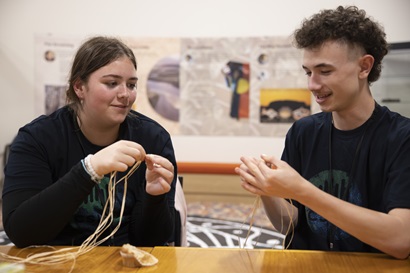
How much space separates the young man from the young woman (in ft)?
1.34

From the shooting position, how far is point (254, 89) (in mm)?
4430

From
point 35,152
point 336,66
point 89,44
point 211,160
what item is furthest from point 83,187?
point 211,160

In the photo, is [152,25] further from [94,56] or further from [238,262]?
[238,262]

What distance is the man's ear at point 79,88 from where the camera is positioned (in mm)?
1681

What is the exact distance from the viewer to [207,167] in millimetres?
4453

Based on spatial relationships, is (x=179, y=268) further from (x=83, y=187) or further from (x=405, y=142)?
(x=405, y=142)

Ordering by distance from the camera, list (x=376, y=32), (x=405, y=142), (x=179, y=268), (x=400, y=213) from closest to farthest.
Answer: (x=179, y=268), (x=400, y=213), (x=405, y=142), (x=376, y=32)

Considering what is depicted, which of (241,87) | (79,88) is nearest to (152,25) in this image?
(241,87)

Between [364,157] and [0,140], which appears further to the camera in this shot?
[0,140]

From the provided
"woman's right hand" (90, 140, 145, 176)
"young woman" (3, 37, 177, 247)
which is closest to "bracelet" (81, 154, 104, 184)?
"woman's right hand" (90, 140, 145, 176)

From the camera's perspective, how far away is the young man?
4.64 ft

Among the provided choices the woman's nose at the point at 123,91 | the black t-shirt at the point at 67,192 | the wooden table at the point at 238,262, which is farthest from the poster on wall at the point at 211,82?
the wooden table at the point at 238,262

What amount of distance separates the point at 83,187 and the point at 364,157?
37.7 inches

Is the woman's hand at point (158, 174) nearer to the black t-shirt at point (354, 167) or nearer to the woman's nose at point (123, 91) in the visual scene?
the woman's nose at point (123, 91)
